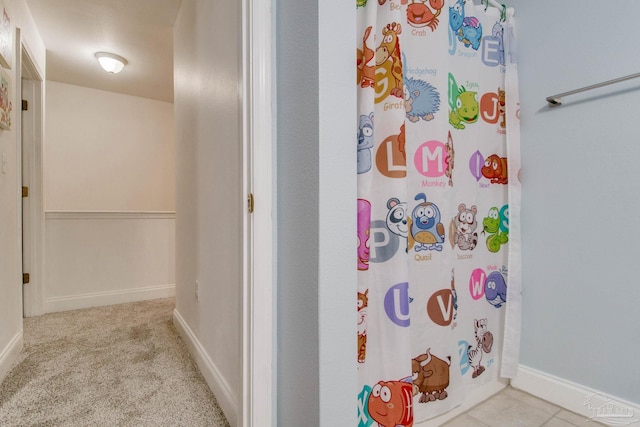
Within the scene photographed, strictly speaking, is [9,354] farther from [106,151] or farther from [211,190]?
[106,151]

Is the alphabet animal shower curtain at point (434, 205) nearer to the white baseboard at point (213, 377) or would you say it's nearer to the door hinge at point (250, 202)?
the door hinge at point (250, 202)

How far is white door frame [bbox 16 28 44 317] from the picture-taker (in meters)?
2.46

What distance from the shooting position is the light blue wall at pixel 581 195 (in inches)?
49.7

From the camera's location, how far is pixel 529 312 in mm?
1553

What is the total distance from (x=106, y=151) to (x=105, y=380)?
3179 mm

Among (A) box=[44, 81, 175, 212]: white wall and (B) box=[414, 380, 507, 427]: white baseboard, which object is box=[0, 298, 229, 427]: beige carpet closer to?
(B) box=[414, 380, 507, 427]: white baseboard

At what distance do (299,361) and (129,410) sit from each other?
40.0 inches

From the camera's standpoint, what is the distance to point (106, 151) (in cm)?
383

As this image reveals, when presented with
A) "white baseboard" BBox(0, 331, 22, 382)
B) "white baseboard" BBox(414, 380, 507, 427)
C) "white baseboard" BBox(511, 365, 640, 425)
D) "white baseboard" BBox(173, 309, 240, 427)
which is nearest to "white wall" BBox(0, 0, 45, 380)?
"white baseboard" BBox(0, 331, 22, 382)

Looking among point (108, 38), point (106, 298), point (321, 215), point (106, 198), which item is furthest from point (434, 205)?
point (106, 198)

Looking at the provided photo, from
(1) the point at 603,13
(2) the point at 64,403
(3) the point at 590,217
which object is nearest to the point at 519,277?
(3) the point at 590,217

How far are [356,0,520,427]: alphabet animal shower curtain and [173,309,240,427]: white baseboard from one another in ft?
1.78

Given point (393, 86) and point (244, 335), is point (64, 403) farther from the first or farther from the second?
point (393, 86)

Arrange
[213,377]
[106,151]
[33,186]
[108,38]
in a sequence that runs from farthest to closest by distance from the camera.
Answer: [106,151]
[108,38]
[33,186]
[213,377]
